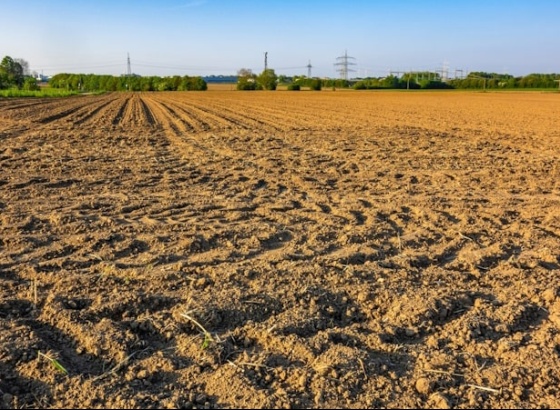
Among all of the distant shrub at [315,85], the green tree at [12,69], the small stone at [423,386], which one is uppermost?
the green tree at [12,69]

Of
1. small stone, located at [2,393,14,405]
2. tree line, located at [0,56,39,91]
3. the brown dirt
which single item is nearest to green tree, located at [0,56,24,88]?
tree line, located at [0,56,39,91]

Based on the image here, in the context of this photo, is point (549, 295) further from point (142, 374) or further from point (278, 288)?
point (142, 374)

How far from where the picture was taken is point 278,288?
4066 mm

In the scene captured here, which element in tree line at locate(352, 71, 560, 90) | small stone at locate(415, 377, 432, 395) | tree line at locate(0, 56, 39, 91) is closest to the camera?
small stone at locate(415, 377, 432, 395)

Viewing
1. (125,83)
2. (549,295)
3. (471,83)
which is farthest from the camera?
(125,83)

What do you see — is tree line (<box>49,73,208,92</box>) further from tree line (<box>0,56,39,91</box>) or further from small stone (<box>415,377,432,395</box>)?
small stone (<box>415,377,432,395</box>)

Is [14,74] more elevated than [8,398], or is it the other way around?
[14,74]

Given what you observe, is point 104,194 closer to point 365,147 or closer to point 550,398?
point 550,398

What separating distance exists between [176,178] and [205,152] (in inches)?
126

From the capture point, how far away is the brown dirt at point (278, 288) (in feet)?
9.30

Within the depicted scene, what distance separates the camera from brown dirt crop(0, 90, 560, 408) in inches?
112

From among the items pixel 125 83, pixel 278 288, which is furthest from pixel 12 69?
pixel 278 288

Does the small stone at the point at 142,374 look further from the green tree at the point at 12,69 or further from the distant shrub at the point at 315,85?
the green tree at the point at 12,69

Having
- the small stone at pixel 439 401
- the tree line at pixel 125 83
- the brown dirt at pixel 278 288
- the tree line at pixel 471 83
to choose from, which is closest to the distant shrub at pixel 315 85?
the tree line at pixel 471 83
